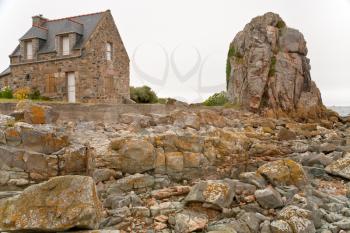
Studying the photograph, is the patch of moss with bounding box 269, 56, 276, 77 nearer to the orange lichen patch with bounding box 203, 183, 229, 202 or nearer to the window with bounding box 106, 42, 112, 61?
the window with bounding box 106, 42, 112, 61

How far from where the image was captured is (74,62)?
24484 millimetres

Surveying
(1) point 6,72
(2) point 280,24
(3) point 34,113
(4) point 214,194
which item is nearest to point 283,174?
(4) point 214,194

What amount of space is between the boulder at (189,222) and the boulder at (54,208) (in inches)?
98.4

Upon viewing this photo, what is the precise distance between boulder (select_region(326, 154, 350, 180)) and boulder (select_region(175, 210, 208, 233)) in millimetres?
6109

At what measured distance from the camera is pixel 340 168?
12.7 metres

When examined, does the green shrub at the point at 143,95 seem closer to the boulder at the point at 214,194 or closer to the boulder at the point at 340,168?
the boulder at the point at 340,168

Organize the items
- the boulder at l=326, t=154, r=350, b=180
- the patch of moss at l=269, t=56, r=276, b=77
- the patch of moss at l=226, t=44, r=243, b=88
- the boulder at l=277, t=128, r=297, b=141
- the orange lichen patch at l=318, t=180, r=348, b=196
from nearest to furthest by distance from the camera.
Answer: the orange lichen patch at l=318, t=180, r=348, b=196, the boulder at l=326, t=154, r=350, b=180, the boulder at l=277, t=128, r=297, b=141, the patch of moss at l=269, t=56, r=276, b=77, the patch of moss at l=226, t=44, r=243, b=88

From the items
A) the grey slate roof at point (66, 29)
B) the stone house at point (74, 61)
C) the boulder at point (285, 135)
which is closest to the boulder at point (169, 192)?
the boulder at point (285, 135)

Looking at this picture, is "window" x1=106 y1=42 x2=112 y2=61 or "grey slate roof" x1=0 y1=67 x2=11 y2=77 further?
"grey slate roof" x1=0 y1=67 x2=11 y2=77

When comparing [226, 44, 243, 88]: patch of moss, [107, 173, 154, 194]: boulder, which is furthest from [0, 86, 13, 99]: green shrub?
[107, 173, 154, 194]: boulder

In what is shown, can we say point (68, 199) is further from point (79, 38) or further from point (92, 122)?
point (79, 38)

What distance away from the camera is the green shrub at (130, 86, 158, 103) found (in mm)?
29920

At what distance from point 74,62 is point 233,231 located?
1938 cm

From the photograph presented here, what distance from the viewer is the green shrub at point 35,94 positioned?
81.7 ft
